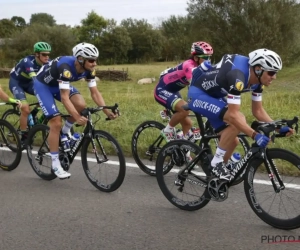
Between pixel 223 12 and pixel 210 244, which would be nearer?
pixel 210 244

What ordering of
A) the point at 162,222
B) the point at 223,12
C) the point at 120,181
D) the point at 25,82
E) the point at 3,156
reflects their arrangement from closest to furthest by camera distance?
the point at 162,222
the point at 120,181
the point at 3,156
the point at 25,82
the point at 223,12

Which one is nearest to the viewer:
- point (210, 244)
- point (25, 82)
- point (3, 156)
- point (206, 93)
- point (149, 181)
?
point (210, 244)

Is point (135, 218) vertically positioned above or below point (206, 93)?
below

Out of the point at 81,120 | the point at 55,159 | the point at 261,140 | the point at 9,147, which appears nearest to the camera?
the point at 261,140

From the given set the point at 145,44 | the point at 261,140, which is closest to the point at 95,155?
the point at 261,140

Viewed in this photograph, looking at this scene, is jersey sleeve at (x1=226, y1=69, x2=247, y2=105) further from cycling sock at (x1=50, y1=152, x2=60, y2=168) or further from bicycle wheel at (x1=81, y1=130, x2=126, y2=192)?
cycling sock at (x1=50, y1=152, x2=60, y2=168)

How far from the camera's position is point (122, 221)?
15.0ft

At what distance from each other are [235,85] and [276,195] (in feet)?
4.20

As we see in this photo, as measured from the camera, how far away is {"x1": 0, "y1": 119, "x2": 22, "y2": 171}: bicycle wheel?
6691 millimetres

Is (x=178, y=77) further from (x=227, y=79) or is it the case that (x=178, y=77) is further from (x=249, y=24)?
(x=249, y=24)

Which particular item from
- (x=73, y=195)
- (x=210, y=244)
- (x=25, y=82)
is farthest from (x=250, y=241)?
(x=25, y=82)

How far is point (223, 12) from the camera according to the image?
133ft

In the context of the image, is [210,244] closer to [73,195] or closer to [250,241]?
[250,241]

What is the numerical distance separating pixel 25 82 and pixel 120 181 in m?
3.98
